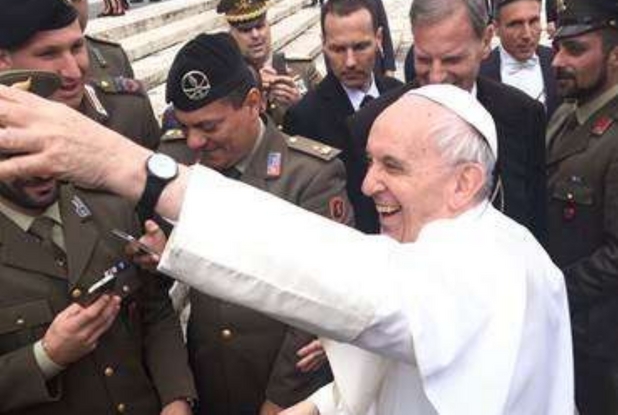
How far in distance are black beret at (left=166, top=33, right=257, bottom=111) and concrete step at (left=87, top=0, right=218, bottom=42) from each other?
5.49 meters

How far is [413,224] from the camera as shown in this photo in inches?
72.1

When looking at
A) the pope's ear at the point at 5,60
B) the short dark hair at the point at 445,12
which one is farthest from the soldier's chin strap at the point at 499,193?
the pope's ear at the point at 5,60

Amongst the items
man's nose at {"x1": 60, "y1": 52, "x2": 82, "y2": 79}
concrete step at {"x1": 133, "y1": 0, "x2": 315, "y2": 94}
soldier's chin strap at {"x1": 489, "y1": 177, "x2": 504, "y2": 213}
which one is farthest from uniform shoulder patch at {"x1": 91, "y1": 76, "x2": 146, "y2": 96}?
concrete step at {"x1": 133, "y1": 0, "x2": 315, "y2": 94}

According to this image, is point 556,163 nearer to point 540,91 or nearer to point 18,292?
point 540,91

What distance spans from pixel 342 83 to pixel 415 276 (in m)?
2.63

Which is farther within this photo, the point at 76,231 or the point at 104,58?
the point at 104,58

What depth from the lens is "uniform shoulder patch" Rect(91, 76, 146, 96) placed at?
343cm

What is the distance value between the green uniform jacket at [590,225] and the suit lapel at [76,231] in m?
1.92

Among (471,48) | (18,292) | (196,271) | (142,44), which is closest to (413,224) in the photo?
(196,271)

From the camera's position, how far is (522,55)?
15.9 ft

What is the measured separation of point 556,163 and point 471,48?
653mm

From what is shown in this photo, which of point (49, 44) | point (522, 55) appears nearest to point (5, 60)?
point (49, 44)

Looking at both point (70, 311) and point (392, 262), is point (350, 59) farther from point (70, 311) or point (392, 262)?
point (392, 262)

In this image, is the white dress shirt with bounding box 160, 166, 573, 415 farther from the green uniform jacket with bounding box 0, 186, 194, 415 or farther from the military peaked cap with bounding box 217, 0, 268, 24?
the military peaked cap with bounding box 217, 0, 268, 24
